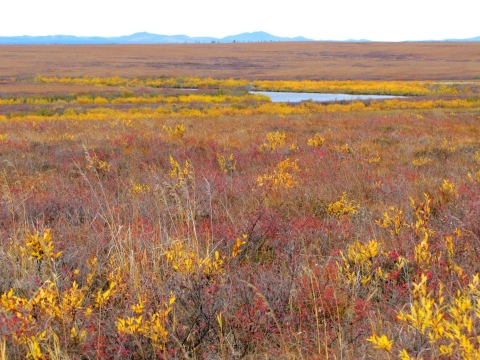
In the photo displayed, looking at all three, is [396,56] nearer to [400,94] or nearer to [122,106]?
[400,94]

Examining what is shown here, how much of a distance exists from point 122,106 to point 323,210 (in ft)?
96.2

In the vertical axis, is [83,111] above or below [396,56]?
below

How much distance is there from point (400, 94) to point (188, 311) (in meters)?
43.6

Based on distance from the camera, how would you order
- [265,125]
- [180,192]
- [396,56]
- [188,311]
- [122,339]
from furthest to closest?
[396,56] → [265,125] → [180,192] → [188,311] → [122,339]

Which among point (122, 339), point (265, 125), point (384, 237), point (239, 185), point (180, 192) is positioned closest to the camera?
point (122, 339)

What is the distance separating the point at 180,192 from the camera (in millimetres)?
5906

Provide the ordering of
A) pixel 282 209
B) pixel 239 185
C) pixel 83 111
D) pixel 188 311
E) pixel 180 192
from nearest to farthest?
pixel 188 311
pixel 282 209
pixel 180 192
pixel 239 185
pixel 83 111

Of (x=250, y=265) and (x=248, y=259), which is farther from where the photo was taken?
(x=248, y=259)

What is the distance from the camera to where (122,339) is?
2541 mm

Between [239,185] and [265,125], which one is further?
[265,125]

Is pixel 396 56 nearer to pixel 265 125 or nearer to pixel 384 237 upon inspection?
pixel 265 125

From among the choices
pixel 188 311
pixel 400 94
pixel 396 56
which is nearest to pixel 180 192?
pixel 188 311

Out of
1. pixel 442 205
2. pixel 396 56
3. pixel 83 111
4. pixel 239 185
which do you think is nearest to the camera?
pixel 442 205

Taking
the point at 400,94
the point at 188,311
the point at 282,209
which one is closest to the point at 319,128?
the point at 282,209
